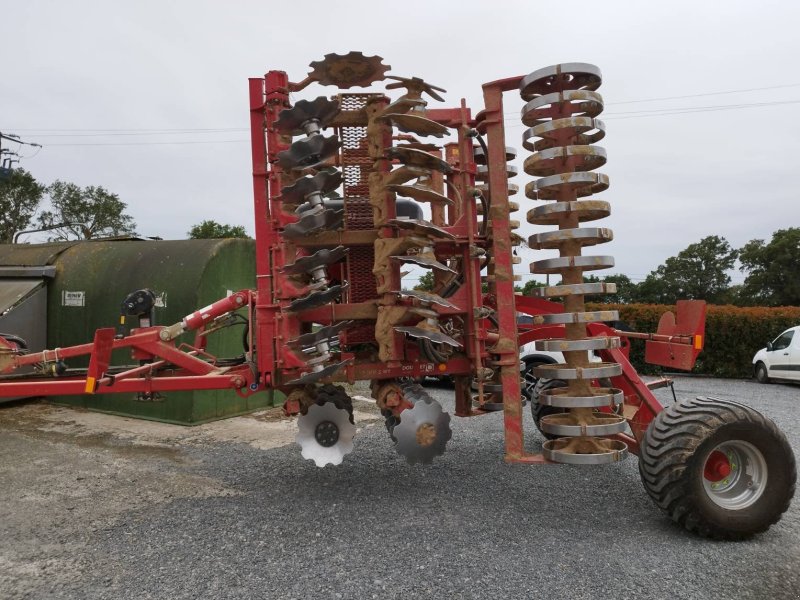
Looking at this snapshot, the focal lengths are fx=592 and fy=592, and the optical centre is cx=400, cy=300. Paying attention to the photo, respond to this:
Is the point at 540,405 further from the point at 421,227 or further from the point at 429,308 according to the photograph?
the point at 421,227

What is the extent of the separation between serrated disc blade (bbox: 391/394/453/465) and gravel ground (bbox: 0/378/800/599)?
0.52 m

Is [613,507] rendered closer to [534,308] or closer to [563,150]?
[534,308]

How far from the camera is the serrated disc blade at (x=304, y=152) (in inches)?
160

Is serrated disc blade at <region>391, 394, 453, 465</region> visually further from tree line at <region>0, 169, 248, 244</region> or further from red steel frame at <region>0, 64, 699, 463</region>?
tree line at <region>0, 169, 248, 244</region>

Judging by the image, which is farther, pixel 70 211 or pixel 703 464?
pixel 70 211

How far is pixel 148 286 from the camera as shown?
9008 millimetres

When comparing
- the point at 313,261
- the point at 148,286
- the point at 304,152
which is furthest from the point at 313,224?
the point at 148,286

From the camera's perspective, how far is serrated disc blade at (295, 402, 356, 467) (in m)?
4.41

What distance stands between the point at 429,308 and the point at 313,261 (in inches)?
35.7

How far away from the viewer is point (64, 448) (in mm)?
7207

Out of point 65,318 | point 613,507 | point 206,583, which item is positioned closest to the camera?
point 206,583

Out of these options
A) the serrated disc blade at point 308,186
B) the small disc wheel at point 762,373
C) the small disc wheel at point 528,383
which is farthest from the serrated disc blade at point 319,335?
the small disc wheel at point 762,373

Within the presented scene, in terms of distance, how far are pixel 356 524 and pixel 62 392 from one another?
2.48 meters

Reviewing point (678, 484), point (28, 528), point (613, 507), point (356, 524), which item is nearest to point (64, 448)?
point (28, 528)
